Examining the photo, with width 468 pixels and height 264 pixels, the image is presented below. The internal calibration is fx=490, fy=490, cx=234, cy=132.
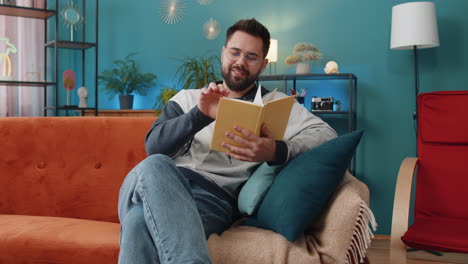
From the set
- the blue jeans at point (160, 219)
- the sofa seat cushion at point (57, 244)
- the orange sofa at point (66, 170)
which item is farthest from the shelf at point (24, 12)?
the blue jeans at point (160, 219)

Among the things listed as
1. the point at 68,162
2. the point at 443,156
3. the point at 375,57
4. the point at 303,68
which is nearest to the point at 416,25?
the point at 375,57

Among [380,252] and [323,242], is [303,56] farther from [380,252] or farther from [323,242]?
[323,242]

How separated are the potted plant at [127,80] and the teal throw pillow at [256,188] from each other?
3000mm

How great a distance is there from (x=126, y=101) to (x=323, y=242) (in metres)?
3.37

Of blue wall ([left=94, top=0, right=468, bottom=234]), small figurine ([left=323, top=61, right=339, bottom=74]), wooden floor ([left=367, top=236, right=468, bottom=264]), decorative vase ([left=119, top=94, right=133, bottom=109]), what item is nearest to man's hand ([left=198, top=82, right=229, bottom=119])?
wooden floor ([left=367, top=236, right=468, bottom=264])

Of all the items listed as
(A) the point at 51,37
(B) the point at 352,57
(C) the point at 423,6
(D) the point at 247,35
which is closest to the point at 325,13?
(B) the point at 352,57

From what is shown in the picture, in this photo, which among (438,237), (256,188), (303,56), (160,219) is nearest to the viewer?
(160,219)

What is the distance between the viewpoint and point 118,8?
15.5ft

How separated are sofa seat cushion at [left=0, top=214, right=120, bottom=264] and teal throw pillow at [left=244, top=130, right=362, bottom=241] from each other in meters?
0.58

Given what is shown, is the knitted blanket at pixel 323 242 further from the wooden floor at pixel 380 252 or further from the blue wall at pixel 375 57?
the blue wall at pixel 375 57

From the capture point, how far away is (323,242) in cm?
150

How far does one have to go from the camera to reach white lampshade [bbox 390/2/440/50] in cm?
335

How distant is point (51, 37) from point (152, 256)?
4052 millimetres

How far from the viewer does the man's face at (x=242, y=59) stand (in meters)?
1.96
